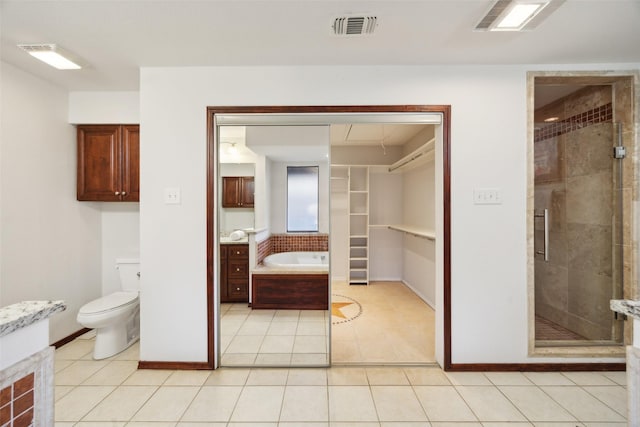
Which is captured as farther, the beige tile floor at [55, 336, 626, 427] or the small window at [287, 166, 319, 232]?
the small window at [287, 166, 319, 232]

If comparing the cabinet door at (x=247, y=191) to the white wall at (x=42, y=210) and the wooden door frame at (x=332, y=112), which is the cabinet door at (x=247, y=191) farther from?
the white wall at (x=42, y=210)

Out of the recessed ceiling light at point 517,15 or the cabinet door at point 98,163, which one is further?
the cabinet door at point 98,163

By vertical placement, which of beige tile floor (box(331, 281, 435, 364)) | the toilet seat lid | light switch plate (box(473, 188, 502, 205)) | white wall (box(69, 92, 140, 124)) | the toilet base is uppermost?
white wall (box(69, 92, 140, 124))

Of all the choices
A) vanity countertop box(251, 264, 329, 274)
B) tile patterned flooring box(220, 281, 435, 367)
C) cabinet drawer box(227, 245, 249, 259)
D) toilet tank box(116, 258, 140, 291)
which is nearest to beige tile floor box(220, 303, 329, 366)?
tile patterned flooring box(220, 281, 435, 367)

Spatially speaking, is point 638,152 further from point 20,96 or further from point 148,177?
point 20,96

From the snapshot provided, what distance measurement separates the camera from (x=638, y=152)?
85.4 inches

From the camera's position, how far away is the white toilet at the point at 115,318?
2.29m

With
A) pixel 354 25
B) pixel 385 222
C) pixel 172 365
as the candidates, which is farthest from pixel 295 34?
pixel 385 222

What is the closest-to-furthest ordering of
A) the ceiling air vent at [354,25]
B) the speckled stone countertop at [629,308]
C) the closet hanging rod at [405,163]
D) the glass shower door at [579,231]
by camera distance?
1. the speckled stone countertop at [629,308]
2. the ceiling air vent at [354,25]
3. the glass shower door at [579,231]
4. the closet hanging rod at [405,163]

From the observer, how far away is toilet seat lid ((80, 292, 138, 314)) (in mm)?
2312

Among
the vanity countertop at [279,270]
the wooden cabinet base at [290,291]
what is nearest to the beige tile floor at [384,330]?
the wooden cabinet base at [290,291]

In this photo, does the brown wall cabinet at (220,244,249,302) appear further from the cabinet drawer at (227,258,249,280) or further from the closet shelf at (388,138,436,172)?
the closet shelf at (388,138,436,172)

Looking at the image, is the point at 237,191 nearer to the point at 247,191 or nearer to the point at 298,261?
the point at 247,191

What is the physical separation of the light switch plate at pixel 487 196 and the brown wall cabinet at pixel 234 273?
6.37 feet
